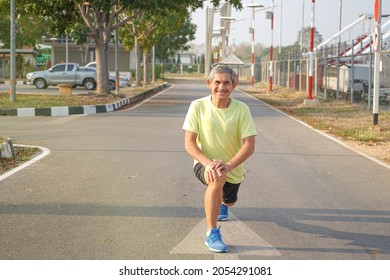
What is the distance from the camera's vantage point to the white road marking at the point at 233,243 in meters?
5.11

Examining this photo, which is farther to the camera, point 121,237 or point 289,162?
point 289,162

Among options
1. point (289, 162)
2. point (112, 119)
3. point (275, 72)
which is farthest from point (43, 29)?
point (289, 162)

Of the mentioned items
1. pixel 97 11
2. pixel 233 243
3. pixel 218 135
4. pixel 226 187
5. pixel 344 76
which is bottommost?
pixel 233 243

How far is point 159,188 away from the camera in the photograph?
26.0 feet

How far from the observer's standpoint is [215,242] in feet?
16.8

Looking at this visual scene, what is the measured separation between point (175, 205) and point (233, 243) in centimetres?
162

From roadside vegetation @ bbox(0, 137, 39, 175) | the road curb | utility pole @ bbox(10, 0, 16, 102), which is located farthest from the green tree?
roadside vegetation @ bbox(0, 137, 39, 175)

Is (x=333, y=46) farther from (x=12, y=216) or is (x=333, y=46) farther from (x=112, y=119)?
(x=12, y=216)

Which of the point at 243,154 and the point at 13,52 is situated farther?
the point at 13,52

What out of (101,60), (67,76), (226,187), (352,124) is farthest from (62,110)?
(67,76)

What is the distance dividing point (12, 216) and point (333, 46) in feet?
72.7

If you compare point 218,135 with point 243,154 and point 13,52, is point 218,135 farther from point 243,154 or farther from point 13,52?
point 13,52

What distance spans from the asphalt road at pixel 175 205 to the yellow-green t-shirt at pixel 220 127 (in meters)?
0.76

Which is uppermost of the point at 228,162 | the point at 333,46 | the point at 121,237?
the point at 333,46
